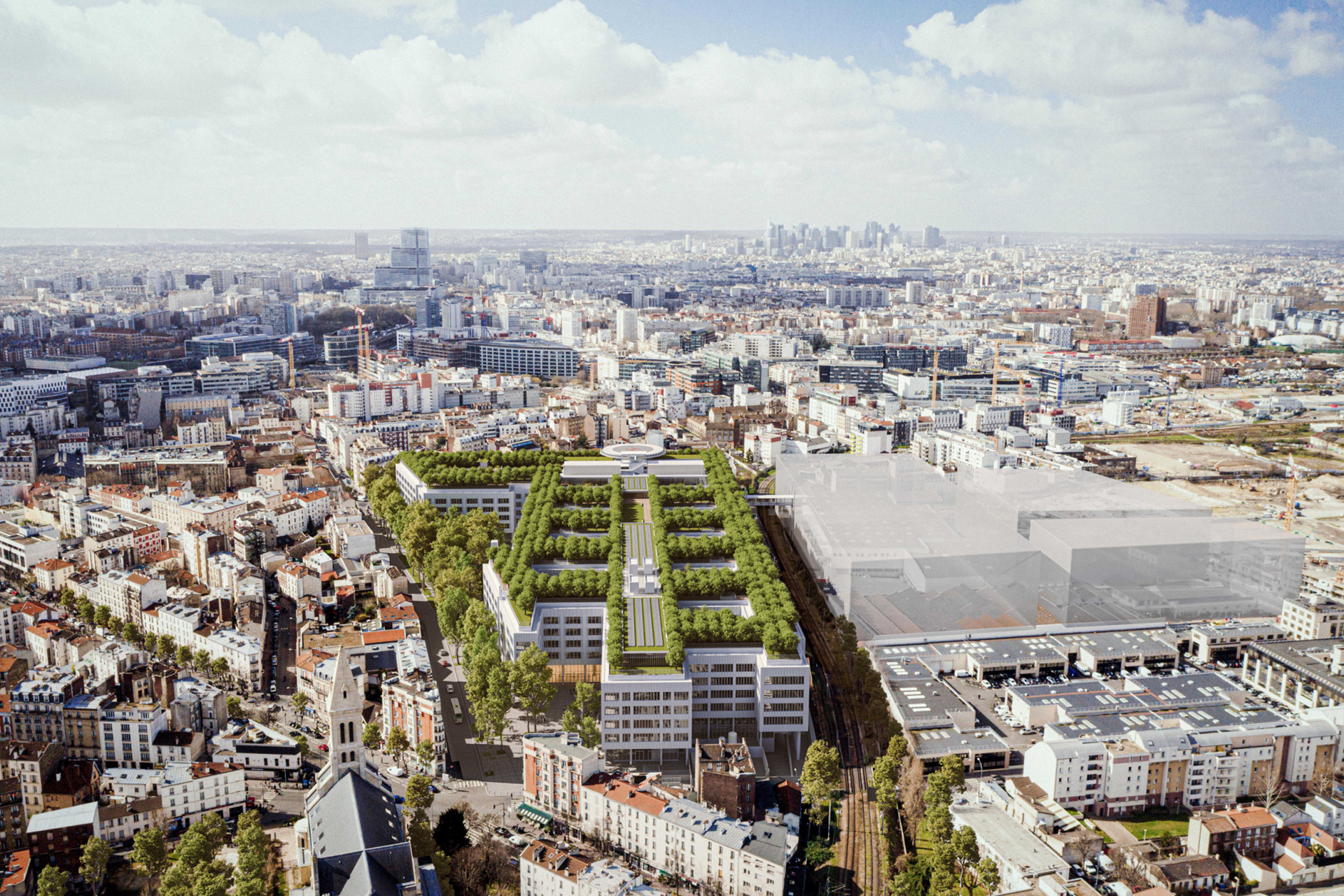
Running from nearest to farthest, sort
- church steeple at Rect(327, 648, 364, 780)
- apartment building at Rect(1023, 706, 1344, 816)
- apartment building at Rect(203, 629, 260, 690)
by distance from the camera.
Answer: church steeple at Rect(327, 648, 364, 780) < apartment building at Rect(1023, 706, 1344, 816) < apartment building at Rect(203, 629, 260, 690)

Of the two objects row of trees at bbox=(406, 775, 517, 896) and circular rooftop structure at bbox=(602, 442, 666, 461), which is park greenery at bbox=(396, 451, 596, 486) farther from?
row of trees at bbox=(406, 775, 517, 896)

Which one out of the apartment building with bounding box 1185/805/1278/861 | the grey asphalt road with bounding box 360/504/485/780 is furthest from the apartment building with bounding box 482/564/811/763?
the apartment building with bounding box 1185/805/1278/861

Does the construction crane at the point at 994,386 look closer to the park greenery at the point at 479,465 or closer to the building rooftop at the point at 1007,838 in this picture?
the park greenery at the point at 479,465

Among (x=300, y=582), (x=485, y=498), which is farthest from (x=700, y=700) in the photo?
(x=485, y=498)

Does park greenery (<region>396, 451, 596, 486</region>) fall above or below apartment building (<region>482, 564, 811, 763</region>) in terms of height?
above

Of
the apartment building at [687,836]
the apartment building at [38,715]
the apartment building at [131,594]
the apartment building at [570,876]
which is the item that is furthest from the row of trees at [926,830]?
the apartment building at [131,594]

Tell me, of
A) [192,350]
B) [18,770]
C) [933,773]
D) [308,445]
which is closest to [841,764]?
[933,773]
